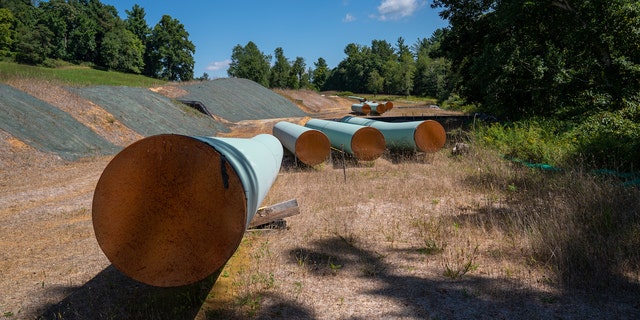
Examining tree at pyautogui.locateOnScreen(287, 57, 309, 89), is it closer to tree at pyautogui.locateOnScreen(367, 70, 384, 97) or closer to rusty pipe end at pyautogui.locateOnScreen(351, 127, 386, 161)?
tree at pyautogui.locateOnScreen(367, 70, 384, 97)

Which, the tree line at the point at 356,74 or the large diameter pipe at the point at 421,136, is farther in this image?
the tree line at the point at 356,74

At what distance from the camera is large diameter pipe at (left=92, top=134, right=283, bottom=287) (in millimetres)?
3574

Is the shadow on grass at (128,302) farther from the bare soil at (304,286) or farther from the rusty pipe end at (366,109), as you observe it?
the rusty pipe end at (366,109)

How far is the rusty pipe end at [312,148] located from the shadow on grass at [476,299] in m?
7.37

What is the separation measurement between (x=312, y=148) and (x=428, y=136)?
13.4ft

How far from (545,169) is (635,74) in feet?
23.9

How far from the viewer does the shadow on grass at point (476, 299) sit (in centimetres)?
416

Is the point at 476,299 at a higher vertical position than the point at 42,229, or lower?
higher

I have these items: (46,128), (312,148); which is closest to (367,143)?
(312,148)

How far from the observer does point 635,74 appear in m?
13.9

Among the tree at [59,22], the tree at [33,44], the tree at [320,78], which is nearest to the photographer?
the tree at [33,44]

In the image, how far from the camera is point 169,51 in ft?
310

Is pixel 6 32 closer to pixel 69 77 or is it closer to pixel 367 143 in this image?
pixel 69 77

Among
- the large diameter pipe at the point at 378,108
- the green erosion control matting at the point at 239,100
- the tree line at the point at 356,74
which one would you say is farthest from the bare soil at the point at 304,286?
the tree line at the point at 356,74
